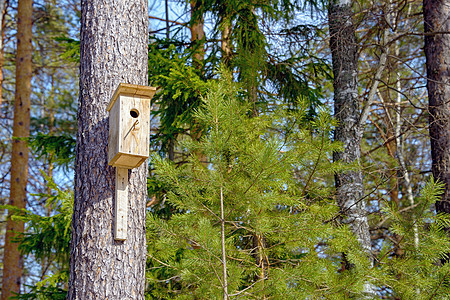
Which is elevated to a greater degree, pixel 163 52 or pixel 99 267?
pixel 163 52

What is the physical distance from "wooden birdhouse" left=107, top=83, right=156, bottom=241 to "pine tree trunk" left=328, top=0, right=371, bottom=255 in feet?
9.58

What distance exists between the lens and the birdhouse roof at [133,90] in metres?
2.90

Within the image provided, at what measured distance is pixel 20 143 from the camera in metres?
9.13

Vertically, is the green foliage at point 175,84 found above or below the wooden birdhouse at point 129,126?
above

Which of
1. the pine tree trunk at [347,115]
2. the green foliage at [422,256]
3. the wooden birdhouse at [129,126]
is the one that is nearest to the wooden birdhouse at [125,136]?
the wooden birdhouse at [129,126]

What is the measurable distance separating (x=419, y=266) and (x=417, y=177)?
570 centimetres

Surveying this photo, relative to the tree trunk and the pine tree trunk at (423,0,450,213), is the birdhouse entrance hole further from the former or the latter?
the tree trunk

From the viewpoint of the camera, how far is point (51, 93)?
37.3 ft

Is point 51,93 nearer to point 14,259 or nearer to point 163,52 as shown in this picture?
point 14,259

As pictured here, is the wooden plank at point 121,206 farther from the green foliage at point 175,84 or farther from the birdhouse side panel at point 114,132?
the green foliage at point 175,84

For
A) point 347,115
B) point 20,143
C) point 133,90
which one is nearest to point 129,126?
point 133,90

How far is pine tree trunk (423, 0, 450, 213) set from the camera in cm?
565

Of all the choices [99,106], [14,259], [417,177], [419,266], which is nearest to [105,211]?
[99,106]

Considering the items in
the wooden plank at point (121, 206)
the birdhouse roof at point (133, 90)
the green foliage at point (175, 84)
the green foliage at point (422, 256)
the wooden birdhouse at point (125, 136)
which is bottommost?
the green foliage at point (422, 256)
